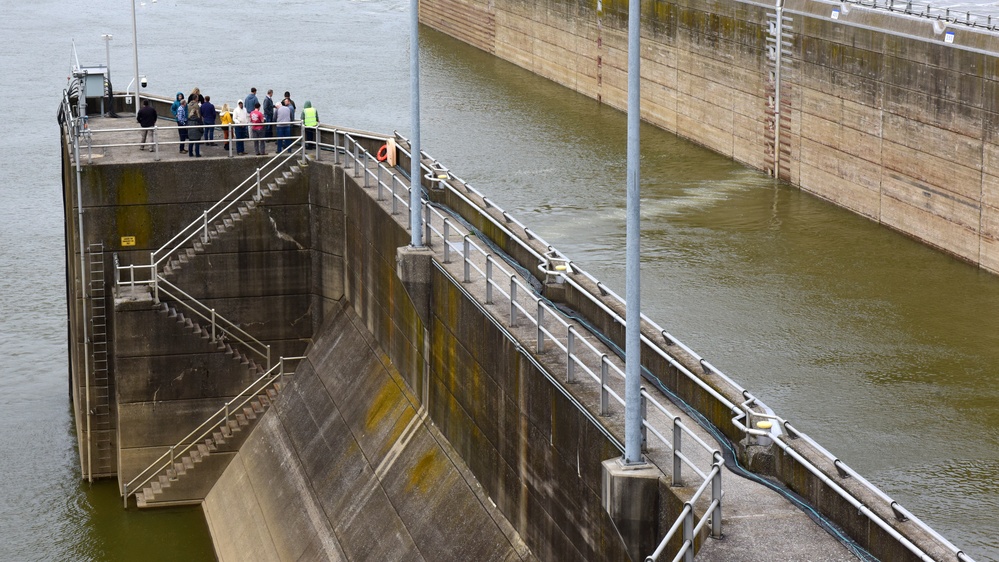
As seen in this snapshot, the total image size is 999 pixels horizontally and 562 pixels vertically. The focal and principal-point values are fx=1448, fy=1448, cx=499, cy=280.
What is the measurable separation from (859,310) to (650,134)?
17.3 meters

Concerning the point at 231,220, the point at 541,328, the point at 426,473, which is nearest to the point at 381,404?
the point at 426,473

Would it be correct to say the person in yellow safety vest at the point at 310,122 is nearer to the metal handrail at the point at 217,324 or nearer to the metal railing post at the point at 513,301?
the metal handrail at the point at 217,324

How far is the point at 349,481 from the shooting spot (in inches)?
693

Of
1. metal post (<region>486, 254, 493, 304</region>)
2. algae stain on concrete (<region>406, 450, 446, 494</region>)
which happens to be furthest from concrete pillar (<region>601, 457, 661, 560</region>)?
algae stain on concrete (<region>406, 450, 446, 494</region>)

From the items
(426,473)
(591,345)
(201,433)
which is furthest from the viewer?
(201,433)

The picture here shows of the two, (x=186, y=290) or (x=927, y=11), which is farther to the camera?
(x=927, y=11)

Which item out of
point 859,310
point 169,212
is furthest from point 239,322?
point 859,310

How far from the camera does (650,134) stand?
4200 cm

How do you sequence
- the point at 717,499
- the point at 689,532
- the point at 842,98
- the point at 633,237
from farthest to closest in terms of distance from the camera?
1. the point at 842,98
2. the point at 633,237
3. the point at 717,499
4. the point at 689,532

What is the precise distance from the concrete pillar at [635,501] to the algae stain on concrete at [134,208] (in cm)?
1131

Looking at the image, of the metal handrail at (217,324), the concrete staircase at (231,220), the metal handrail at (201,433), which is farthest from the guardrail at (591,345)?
the metal handrail at (201,433)

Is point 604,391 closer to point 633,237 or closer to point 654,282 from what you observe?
point 633,237

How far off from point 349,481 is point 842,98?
18.8 meters

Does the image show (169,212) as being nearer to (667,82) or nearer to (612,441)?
(612,441)
